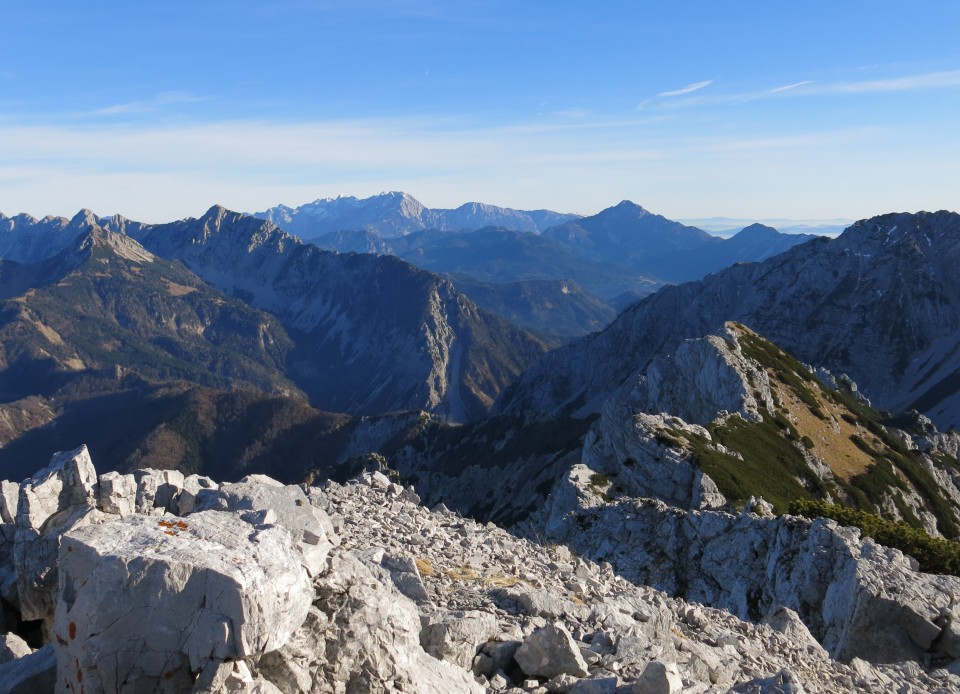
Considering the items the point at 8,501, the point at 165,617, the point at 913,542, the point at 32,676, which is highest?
the point at 165,617

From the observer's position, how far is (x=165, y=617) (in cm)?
1121

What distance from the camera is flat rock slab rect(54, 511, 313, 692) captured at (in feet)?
36.2

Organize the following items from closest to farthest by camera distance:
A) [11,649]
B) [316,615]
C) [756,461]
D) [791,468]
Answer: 1. [316,615]
2. [11,649]
3. [756,461]
4. [791,468]

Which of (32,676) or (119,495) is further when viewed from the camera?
(119,495)

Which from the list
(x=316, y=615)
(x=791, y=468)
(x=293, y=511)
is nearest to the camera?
(x=316, y=615)

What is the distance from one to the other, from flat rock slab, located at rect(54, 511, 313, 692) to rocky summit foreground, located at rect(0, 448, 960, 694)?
3cm

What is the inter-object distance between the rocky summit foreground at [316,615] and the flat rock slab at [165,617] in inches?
1.2

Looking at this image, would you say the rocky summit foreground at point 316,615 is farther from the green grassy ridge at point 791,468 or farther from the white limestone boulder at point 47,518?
the green grassy ridge at point 791,468

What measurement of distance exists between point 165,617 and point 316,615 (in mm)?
2771

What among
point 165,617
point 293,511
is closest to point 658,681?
point 293,511

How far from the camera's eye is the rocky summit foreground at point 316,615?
36.7ft

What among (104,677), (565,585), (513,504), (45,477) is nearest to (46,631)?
(45,477)

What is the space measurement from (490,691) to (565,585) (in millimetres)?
10006

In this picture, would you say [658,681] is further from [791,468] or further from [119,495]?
[791,468]
